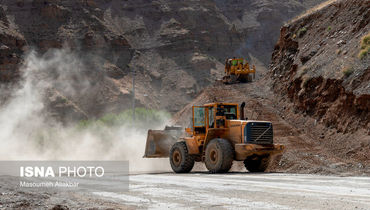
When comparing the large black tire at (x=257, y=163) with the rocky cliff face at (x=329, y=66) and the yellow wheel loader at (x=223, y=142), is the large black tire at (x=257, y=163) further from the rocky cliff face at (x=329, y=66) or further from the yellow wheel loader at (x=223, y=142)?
the rocky cliff face at (x=329, y=66)

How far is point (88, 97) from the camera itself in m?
81.0

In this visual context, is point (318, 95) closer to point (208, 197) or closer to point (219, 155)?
point (219, 155)

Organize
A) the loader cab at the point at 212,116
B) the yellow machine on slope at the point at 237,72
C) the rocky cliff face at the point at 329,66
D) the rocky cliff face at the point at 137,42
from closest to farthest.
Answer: the loader cab at the point at 212,116
the rocky cliff face at the point at 329,66
the yellow machine on slope at the point at 237,72
the rocky cliff face at the point at 137,42

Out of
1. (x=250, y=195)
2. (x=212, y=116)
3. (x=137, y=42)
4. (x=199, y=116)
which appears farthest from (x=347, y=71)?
(x=137, y=42)

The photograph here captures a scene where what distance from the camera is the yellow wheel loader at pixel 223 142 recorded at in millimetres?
19453

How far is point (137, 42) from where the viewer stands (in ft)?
324

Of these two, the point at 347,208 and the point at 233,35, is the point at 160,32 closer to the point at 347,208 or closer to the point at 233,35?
the point at 233,35

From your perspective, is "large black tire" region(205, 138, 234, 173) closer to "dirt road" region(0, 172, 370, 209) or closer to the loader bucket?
the loader bucket

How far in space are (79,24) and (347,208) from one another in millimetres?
87995

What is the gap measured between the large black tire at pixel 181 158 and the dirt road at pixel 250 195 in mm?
6325

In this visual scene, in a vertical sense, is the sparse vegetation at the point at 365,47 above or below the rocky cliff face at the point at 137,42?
below

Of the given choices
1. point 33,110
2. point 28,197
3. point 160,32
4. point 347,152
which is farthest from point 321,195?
point 160,32

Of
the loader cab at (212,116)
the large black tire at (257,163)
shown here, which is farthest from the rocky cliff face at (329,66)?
the loader cab at (212,116)

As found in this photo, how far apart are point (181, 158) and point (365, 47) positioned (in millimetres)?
12743
